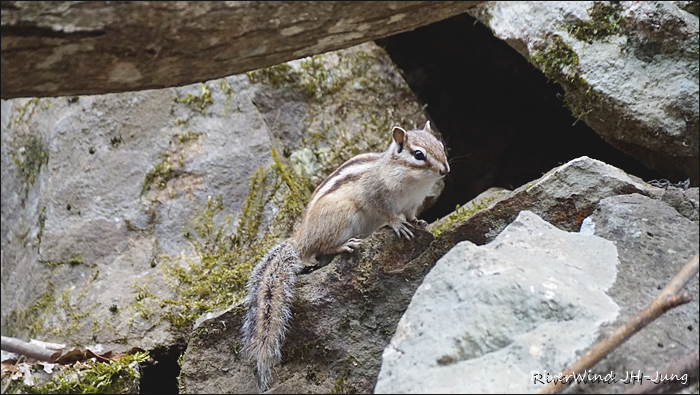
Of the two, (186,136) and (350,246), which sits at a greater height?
(350,246)

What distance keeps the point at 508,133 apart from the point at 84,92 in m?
4.68

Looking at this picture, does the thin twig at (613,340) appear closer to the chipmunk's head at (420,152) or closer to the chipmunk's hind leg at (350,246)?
the chipmunk's hind leg at (350,246)

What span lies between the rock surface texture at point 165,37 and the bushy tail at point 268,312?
4.89 feet

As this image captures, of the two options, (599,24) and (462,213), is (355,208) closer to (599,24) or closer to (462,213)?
(462,213)

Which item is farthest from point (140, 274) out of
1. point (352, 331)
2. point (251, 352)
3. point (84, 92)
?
point (84, 92)

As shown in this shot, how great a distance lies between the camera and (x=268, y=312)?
392cm

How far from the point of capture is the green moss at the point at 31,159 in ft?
19.7

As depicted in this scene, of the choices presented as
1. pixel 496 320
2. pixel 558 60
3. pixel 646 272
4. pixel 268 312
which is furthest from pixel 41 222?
pixel 646 272

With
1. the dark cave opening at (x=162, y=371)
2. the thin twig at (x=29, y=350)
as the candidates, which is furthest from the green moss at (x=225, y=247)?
the thin twig at (x=29, y=350)

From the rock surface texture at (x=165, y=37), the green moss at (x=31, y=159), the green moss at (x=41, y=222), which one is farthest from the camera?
the green moss at (x=31, y=159)

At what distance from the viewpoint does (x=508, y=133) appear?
6711mm

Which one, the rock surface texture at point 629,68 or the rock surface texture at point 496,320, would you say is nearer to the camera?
the rock surface texture at point 496,320

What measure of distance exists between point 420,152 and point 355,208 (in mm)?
601

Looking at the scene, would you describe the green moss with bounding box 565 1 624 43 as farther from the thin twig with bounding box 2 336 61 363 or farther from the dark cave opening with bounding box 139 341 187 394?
the thin twig with bounding box 2 336 61 363
